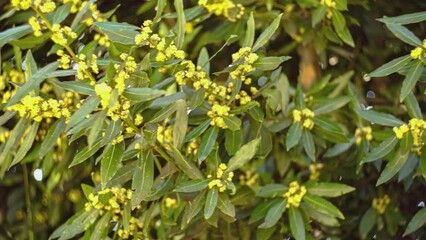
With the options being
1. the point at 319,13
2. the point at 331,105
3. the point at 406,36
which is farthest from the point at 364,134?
the point at 406,36

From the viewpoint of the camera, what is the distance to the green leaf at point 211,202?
167cm

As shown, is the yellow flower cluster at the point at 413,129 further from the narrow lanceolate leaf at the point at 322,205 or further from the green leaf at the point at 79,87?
the green leaf at the point at 79,87


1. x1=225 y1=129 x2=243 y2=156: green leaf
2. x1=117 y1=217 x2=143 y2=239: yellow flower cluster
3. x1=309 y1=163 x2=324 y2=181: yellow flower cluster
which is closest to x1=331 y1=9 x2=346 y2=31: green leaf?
x1=309 y1=163 x2=324 y2=181: yellow flower cluster

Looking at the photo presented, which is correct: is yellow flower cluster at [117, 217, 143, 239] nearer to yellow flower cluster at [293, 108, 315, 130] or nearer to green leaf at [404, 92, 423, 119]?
yellow flower cluster at [293, 108, 315, 130]

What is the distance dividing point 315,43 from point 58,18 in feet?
2.81

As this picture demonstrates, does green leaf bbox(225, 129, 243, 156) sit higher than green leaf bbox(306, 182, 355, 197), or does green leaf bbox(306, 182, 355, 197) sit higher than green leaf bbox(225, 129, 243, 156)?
green leaf bbox(225, 129, 243, 156)

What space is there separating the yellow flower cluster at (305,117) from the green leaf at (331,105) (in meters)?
0.05

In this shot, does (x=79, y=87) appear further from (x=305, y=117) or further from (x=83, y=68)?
(x=305, y=117)

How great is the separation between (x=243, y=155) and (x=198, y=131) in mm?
106

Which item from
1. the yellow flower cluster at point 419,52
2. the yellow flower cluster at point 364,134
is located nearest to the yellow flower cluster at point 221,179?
the yellow flower cluster at point 419,52

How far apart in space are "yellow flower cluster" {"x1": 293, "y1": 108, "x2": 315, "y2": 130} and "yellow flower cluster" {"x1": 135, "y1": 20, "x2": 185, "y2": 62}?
53cm

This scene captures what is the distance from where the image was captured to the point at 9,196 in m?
2.39

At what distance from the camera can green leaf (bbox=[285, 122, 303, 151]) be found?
6.55 feet

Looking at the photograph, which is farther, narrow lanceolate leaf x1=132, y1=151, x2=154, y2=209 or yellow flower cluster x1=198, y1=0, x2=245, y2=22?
yellow flower cluster x1=198, y1=0, x2=245, y2=22
